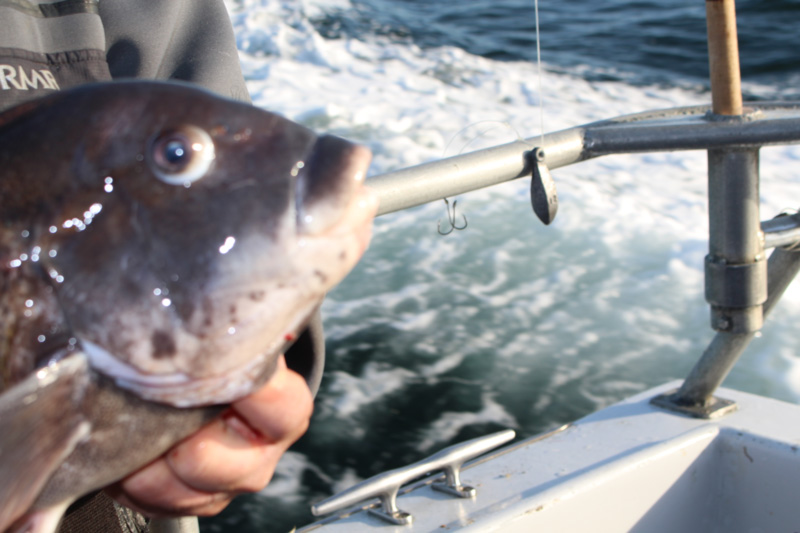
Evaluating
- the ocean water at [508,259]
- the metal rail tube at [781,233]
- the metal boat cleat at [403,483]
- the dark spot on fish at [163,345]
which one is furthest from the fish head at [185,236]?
the metal rail tube at [781,233]

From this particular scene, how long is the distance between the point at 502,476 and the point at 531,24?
987 centimetres

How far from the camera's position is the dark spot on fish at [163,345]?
0.81 m

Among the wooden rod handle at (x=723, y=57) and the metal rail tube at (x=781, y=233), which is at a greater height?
the wooden rod handle at (x=723, y=57)

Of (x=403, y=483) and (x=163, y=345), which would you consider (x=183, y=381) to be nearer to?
(x=163, y=345)

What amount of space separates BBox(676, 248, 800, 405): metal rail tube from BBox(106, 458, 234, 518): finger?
1.34 m

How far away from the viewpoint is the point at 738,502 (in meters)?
1.93

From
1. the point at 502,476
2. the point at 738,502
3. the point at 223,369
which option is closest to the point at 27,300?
the point at 223,369

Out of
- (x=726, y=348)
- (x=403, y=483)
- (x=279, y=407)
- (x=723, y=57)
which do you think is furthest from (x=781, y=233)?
(x=279, y=407)

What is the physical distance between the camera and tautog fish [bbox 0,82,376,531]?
2.63 ft

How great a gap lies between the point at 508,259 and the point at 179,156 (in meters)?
4.90

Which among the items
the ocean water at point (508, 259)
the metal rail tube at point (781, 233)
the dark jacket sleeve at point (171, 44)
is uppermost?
the metal rail tube at point (781, 233)

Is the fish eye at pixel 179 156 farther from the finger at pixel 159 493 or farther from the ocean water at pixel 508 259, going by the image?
the ocean water at pixel 508 259

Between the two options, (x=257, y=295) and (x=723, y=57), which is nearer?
(x=257, y=295)

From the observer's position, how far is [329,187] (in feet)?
2.75
